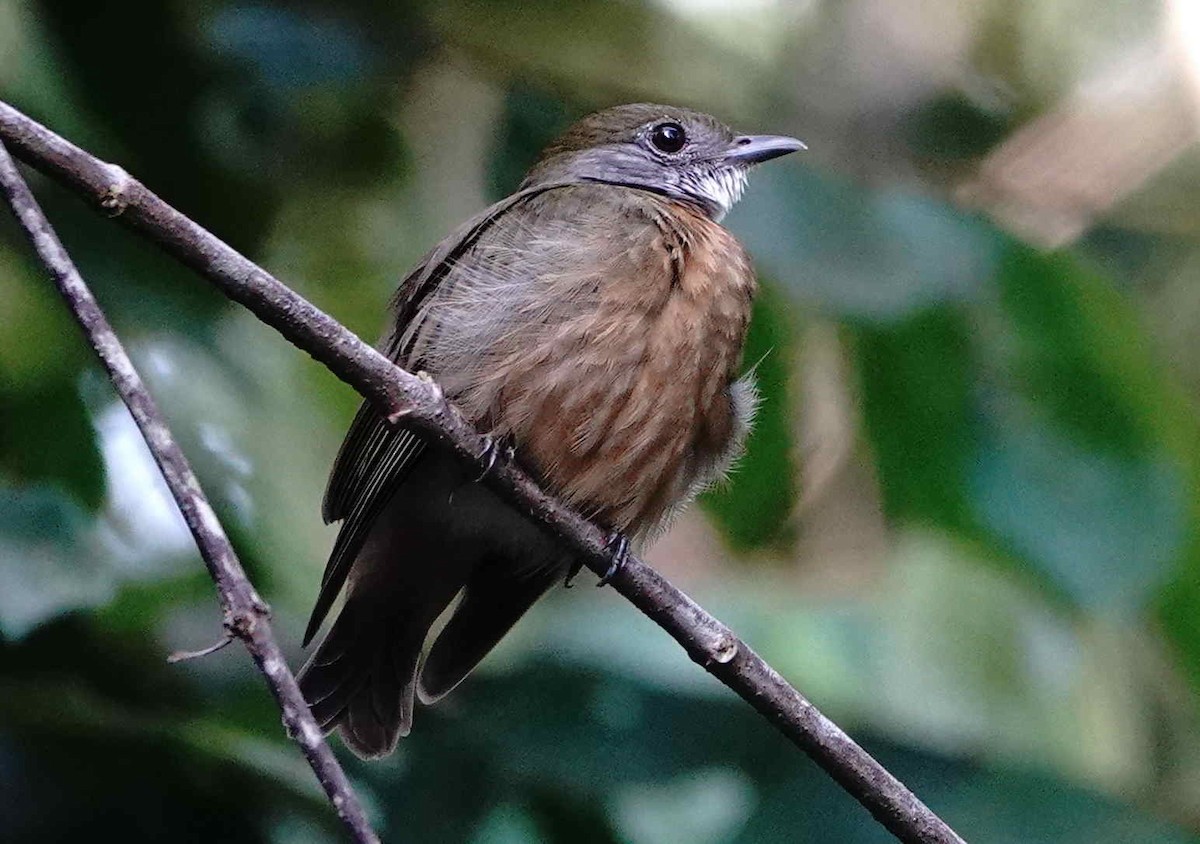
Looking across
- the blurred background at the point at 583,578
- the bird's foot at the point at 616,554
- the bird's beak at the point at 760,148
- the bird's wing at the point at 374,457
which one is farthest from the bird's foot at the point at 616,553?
the bird's beak at the point at 760,148

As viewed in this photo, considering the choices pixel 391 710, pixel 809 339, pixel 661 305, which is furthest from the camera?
pixel 809 339

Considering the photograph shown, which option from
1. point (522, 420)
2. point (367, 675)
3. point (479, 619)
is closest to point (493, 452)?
point (522, 420)

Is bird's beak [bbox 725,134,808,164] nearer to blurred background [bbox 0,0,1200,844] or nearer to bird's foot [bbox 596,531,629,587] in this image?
blurred background [bbox 0,0,1200,844]

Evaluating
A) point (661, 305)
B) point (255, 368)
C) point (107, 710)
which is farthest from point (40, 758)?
point (661, 305)

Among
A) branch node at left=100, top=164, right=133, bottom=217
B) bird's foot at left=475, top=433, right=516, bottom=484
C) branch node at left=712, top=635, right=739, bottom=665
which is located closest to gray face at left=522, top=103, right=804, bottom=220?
bird's foot at left=475, top=433, right=516, bottom=484

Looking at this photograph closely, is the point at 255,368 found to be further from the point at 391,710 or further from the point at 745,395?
the point at 745,395

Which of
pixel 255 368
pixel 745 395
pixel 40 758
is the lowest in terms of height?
pixel 40 758
